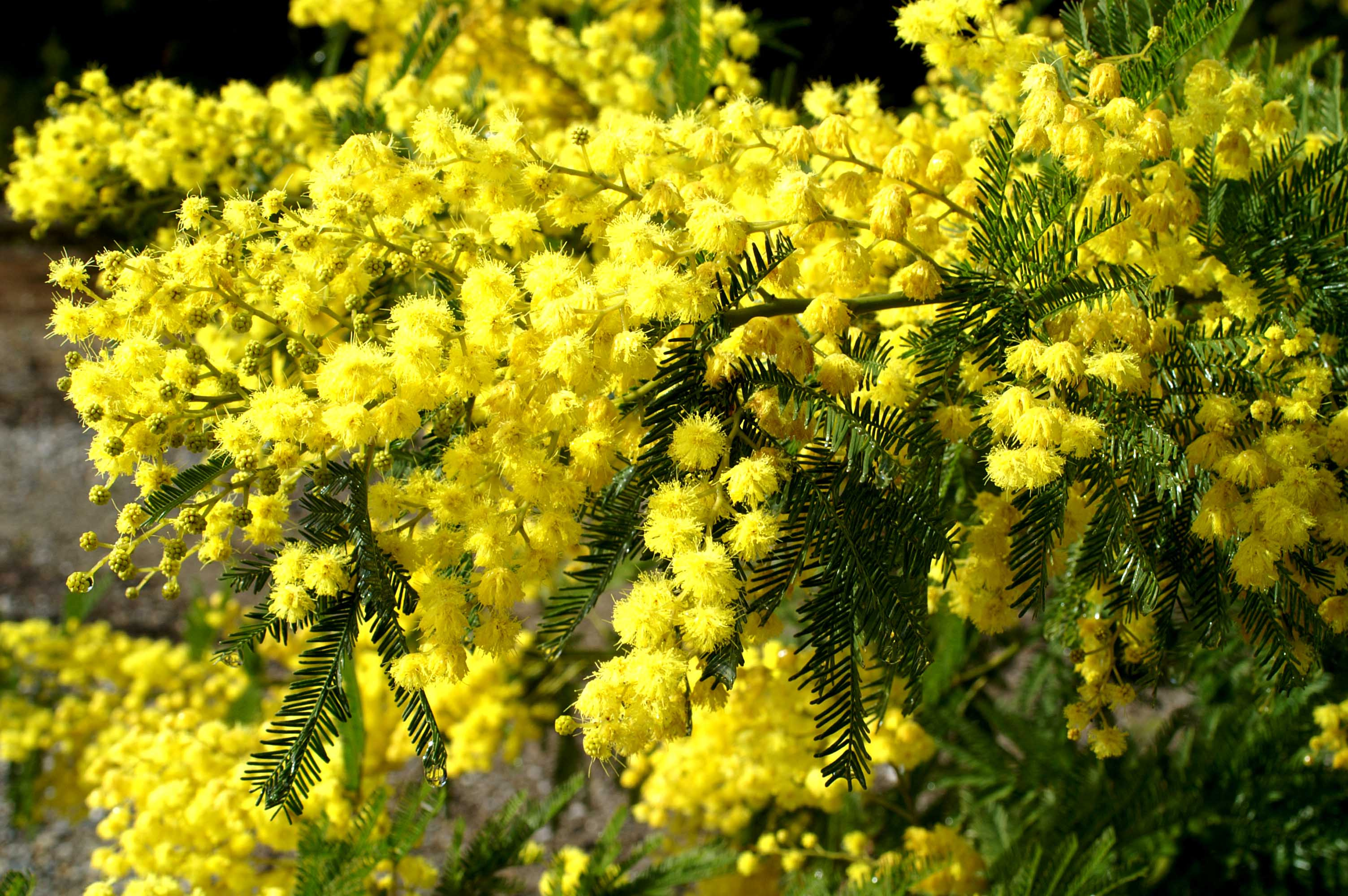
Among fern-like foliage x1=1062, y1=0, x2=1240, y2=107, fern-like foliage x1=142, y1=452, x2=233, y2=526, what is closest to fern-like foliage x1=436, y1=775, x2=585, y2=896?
fern-like foliage x1=142, y1=452, x2=233, y2=526

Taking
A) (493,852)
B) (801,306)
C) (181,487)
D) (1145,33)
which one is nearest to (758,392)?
(801,306)

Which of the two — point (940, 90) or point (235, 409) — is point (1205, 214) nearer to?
point (940, 90)

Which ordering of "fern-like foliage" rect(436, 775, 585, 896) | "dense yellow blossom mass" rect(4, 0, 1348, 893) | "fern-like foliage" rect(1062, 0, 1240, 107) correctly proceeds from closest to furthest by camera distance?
1. "dense yellow blossom mass" rect(4, 0, 1348, 893)
2. "fern-like foliage" rect(1062, 0, 1240, 107)
3. "fern-like foliage" rect(436, 775, 585, 896)

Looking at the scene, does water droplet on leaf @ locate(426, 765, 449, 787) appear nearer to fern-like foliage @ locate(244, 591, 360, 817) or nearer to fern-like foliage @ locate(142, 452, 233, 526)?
fern-like foliage @ locate(244, 591, 360, 817)

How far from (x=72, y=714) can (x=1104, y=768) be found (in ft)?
8.52

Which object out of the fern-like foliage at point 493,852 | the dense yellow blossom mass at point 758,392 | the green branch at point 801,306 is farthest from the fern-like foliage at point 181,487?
the fern-like foliage at point 493,852

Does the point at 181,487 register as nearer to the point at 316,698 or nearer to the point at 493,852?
the point at 316,698

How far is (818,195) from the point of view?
3.43 ft

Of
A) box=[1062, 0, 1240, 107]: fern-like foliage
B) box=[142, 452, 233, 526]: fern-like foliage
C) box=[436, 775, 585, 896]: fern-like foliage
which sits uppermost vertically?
box=[1062, 0, 1240, 107]: fern-like foliage

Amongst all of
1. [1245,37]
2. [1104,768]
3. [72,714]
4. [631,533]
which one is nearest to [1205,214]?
[631,533]

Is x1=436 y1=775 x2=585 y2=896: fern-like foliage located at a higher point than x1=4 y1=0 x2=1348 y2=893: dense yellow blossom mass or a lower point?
lower

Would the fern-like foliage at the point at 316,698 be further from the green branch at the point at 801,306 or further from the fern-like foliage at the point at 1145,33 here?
the fern-like foliage at the point at 1145,33

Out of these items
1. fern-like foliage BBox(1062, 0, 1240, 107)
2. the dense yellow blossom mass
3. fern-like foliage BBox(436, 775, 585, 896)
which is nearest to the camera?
the dense yellow blossom mass

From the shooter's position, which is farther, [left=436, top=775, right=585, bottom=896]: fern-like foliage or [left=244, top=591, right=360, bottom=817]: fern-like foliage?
[left=436, top=775, right=585, bottom=896]: fern-like foliage
